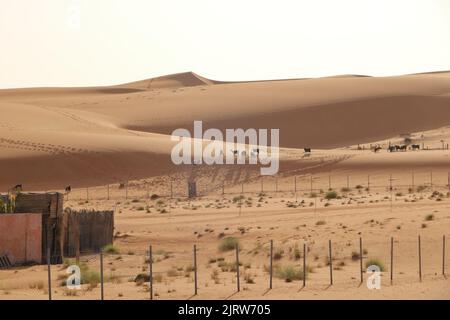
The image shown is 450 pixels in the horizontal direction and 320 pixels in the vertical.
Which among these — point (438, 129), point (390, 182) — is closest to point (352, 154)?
point (390, 182)

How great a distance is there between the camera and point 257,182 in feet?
213

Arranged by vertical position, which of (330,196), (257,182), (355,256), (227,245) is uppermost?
(257,182)

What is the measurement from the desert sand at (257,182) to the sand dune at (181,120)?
18 cm

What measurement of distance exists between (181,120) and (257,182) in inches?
1595

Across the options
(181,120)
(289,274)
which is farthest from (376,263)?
(181,120)

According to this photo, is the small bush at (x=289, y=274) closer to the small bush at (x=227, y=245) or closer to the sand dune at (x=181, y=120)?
the small bush at (x=227, y=245)

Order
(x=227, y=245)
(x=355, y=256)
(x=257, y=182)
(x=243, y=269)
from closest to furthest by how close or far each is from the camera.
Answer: (x=243, y=269) → (x=355, y=256) → (x=227, y=245) → (x=257, y=182)

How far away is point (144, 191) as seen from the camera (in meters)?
63.3

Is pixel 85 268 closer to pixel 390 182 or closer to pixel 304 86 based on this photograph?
pixel 390 182

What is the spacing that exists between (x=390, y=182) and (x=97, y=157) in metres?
22.9

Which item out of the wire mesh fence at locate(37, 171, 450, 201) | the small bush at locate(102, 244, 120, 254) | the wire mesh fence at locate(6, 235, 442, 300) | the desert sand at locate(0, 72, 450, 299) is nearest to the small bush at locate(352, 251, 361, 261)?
the wire mesh fence at locate(6, 235, 442, 300)

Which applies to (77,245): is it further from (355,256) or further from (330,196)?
(330,196)

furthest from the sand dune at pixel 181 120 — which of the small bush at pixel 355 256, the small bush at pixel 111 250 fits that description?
the small bush at pixel 355 256

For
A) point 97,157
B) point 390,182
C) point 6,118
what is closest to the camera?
point 390,182
